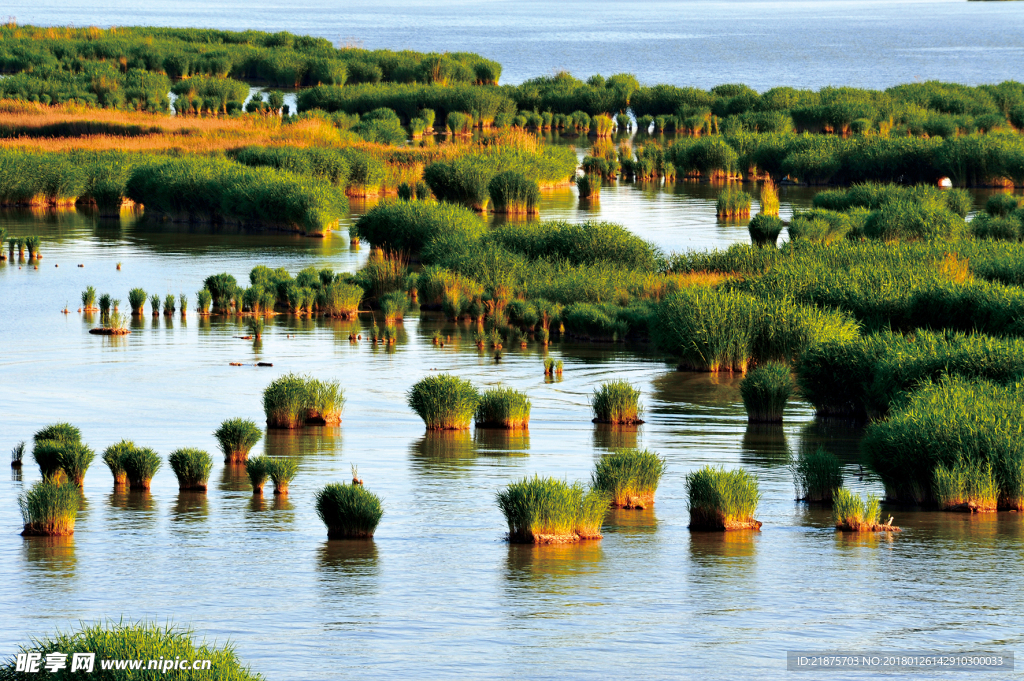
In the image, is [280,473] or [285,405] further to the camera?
[285,405]

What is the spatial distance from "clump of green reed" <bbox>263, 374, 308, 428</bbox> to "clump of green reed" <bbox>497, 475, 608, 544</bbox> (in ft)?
26.9

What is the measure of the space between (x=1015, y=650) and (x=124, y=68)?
115 meters

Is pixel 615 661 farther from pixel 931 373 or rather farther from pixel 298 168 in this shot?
pixel 298 168

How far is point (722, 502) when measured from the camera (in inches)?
754

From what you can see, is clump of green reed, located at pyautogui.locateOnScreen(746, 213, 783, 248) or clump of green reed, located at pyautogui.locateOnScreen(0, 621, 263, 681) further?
clump of green reed, located at pyautogui.locateOnScreen(746, 213, 783, 248)

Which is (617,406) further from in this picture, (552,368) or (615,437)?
(552,368)

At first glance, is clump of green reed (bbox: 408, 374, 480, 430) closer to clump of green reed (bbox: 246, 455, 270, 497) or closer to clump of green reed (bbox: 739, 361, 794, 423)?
clump of green reed (bbox: 739, 361, 794, 423)

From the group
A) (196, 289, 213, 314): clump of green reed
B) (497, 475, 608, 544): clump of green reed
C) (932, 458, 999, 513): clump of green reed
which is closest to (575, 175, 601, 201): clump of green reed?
(196, 289, 213, 314): clump of green reed

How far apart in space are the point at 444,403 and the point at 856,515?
8.73 m

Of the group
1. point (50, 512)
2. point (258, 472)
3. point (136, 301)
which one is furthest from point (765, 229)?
point (50, 512)

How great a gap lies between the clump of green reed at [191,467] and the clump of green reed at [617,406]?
7.79 metres

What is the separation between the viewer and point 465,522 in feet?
64.5

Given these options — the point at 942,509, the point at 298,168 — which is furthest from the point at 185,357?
the point at 298,168

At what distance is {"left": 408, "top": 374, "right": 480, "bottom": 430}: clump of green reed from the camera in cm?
2589
